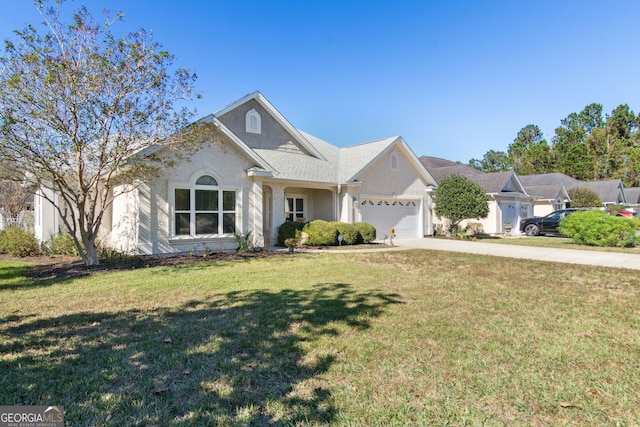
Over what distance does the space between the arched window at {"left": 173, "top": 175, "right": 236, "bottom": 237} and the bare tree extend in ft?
6.96

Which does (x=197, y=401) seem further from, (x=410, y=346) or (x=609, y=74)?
(x=609, y=74)

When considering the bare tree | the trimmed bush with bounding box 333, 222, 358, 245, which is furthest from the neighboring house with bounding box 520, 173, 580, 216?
the bare tree

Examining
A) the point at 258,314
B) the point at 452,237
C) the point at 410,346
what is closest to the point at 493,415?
the point at 410,346

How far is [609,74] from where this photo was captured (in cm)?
1855

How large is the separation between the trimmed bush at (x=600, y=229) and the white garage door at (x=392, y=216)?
7839mm

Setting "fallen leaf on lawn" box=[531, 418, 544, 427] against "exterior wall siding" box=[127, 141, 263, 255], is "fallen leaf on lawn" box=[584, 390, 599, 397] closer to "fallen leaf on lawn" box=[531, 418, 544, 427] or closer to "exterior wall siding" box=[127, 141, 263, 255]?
"fallen leaf on lawn" box=[531, 418, 544, 427]

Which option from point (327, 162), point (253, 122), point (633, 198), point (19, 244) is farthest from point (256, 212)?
point (633, 198)

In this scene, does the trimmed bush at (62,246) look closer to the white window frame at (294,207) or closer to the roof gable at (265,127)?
the roof gable at (265,127)

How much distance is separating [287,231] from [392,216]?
7.39m

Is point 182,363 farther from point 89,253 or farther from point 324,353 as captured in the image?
point 89,253

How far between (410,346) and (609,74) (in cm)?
2221

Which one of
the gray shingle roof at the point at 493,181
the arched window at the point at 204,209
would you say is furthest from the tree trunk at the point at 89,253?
the gray shingle roof at the point at 493,181

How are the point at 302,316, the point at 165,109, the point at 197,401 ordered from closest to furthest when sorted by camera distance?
the point at 197,401, the point at 302,316, the point at 165,109

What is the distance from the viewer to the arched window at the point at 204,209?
1259 centimetres
